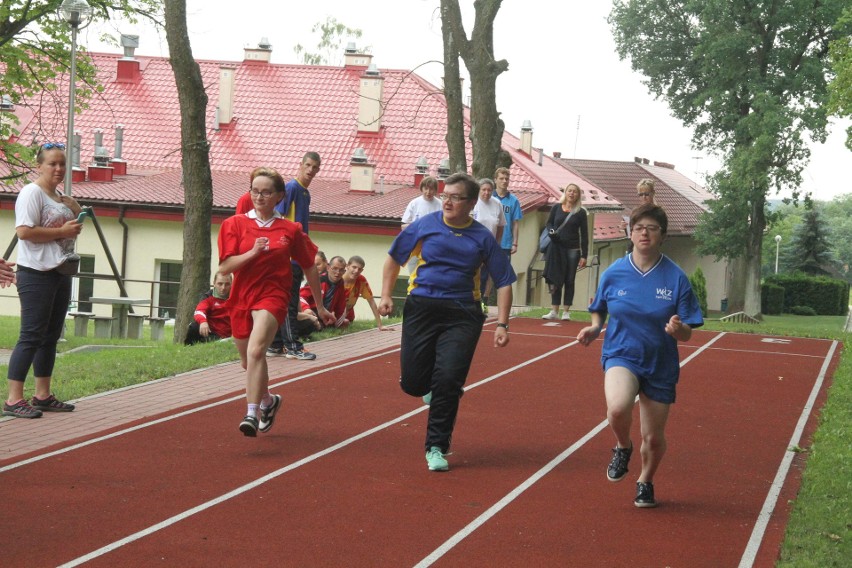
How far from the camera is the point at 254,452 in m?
8.58

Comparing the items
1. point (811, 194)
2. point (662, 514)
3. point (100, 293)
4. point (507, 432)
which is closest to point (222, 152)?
point (100, 293)

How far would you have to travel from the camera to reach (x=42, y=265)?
934 cm

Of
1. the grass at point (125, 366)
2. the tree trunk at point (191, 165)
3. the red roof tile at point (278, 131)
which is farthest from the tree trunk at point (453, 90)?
the red roof tile at point (278, 131)

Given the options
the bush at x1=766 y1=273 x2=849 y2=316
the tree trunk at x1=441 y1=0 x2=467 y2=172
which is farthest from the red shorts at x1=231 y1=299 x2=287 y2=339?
the bush at x1=766 y1=273 x2=849 y2=316

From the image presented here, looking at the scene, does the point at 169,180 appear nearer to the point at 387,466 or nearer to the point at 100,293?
the point at 100,293

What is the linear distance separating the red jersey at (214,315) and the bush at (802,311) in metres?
55.5

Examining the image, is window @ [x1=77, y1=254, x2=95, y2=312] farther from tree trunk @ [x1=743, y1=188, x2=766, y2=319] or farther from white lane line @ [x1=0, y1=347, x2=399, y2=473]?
tree trunk @ [x1=743, y1=188, x2=766, y2=319]

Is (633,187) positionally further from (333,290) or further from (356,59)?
(333,290)

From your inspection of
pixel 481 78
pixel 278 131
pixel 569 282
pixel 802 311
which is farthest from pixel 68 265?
pixel 802 311

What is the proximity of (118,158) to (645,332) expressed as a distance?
112 feet

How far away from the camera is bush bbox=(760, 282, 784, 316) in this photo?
65.9m

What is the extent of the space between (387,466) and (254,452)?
942 mm

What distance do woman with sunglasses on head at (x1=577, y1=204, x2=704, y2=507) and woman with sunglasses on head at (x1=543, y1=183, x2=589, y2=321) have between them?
9.43m

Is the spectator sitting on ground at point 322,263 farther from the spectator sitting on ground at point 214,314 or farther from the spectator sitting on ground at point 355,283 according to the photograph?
Result: the spectator sitting on ground at point 214,314
